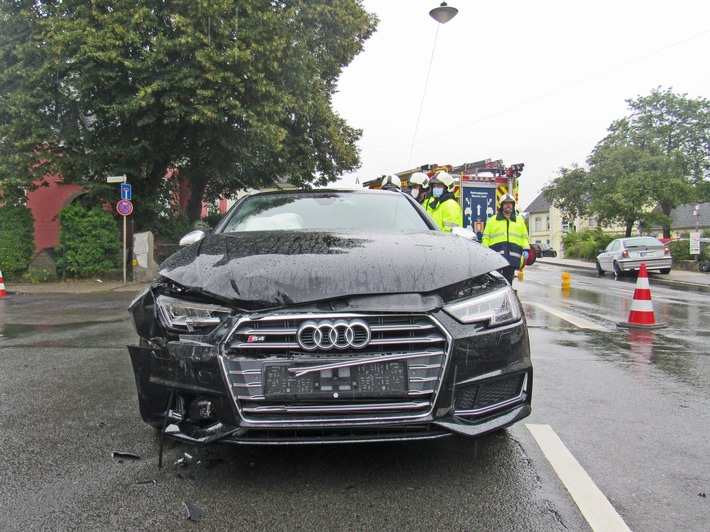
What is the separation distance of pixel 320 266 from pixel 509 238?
5508 millimetres

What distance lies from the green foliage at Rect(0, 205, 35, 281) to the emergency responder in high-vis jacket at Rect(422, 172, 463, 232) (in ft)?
43.5

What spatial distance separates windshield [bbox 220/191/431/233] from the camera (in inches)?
157

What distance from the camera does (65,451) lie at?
302cm

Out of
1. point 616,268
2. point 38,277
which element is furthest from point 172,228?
point 616,268

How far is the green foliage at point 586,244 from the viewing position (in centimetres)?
3600

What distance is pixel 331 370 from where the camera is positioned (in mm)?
2391

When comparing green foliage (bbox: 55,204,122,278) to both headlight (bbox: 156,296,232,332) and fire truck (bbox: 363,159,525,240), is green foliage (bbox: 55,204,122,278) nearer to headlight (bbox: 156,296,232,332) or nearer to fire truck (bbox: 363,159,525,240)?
fire truck (bbox: 363,159,525,240)

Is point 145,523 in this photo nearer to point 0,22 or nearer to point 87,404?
point 87,404

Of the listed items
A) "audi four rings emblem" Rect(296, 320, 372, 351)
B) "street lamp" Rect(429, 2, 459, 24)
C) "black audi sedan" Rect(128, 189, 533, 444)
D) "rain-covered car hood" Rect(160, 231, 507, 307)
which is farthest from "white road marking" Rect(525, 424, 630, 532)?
"street lamp" Rect(429, 2, 459, 24)

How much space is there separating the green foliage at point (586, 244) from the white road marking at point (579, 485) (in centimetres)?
3503

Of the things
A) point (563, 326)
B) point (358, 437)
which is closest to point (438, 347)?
point (358, 437)

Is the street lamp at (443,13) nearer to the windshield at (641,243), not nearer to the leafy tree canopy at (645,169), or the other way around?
the windshield at (641,243)

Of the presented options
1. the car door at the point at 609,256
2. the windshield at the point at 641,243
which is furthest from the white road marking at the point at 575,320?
the car door at the point at 609,256

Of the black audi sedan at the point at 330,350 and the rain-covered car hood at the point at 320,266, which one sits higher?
the rain-covered car hood at the point at 320,266
